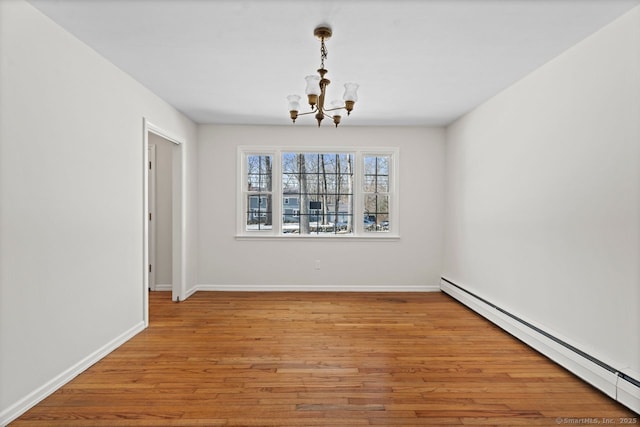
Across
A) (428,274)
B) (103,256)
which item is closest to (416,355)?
(428,274)

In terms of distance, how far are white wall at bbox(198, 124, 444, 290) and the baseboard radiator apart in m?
1.32

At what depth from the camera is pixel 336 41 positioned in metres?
2.56

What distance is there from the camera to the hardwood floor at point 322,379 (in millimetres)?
2047

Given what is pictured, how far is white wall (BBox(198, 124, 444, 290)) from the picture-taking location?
5.07 metres

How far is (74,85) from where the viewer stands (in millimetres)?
2504

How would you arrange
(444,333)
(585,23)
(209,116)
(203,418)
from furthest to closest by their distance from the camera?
1. (209,116)
2. (444,333)
3. (585,23)
4. (203,418)

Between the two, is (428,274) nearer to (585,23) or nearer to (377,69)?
(377,69)

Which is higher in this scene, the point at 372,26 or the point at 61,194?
the point at 372,26

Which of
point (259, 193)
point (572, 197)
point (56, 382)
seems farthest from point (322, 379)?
point (259, 193)

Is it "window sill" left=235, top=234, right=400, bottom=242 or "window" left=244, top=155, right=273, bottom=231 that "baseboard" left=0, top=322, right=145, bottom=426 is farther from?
"window" left=244, top=155, right=273, bottom=231

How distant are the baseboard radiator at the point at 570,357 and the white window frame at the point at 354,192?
1.72 m

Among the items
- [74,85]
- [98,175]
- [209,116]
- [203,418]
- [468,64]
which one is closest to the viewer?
[203,418]

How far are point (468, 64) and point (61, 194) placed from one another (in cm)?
331

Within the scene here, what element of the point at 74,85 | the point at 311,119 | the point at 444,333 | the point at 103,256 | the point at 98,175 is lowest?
the point at 444,333
